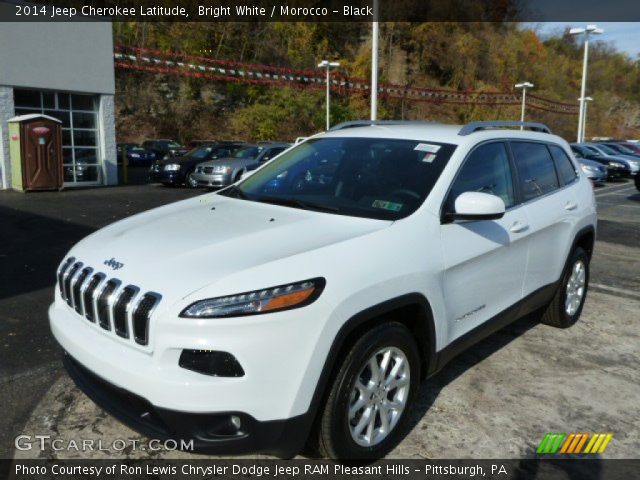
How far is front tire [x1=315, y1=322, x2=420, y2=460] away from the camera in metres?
2.62

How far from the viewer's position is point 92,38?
1669 centimetres

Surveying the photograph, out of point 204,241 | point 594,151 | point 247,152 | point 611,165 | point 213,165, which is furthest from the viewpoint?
point 594,151

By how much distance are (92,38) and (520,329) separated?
15.9 meters

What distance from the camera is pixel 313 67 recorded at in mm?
46594

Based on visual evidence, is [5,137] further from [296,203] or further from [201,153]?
[296,203]

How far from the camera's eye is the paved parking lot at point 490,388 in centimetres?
317

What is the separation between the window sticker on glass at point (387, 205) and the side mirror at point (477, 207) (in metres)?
0.33

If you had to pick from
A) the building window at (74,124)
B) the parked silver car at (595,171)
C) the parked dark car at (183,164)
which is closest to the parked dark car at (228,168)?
the parked dark car at (183,164)

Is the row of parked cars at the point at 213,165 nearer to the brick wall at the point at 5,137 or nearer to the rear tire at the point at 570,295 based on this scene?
the brick wall at the point at 5,137

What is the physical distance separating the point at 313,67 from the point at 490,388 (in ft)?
149

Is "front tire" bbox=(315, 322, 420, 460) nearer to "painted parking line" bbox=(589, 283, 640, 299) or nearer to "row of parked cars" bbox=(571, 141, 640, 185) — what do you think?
"painted parking line" bbox=(589, 283, 640, 299)

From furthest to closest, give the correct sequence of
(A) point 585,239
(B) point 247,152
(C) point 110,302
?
(B) point 247,152, (A) point 585,239, (C) point 110,302

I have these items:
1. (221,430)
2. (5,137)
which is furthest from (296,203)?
(5,137)

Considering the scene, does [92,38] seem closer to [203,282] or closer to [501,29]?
[203,282]
